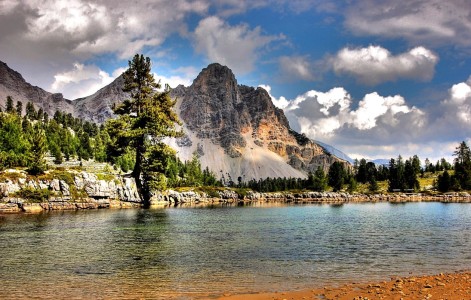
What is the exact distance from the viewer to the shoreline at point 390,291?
60.6 feet

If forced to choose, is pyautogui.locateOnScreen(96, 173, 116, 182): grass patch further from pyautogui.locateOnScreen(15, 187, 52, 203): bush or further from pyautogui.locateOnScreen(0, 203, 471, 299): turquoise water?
pyautogui.locateOnScreen(0, 203, 471, 299): turquoise water

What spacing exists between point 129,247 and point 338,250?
20392mm

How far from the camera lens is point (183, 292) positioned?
2084 centimetres

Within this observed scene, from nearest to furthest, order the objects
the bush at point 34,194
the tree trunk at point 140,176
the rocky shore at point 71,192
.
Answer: the rocky shore at point 71,192, the bush at point 34,194, the tree trunk at point 140,176

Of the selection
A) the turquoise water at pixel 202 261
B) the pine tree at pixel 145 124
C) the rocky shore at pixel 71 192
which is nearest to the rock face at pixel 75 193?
the rocky shore at pixel 71 192

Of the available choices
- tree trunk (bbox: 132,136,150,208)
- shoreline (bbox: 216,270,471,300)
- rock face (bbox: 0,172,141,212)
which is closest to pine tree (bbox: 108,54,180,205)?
tree trunk (bbox: 132,136,150,208)

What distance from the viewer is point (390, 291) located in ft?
63.8

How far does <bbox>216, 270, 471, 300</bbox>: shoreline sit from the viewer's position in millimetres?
18469

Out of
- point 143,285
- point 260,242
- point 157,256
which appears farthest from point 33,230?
point 143,285

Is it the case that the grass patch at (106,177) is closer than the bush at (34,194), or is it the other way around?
the bush at (34,194)

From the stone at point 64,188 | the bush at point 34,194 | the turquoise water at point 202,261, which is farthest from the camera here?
the stone at point 64,188

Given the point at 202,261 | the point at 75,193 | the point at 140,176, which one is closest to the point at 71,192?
the point at 75,193

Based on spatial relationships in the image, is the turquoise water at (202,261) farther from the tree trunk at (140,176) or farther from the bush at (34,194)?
the tree trunk at (140,176)

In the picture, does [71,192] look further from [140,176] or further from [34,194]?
[140,176]
